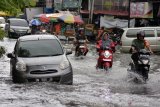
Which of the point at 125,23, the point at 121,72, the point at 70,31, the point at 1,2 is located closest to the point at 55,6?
the point at 70,31

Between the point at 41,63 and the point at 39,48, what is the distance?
1.31 metres

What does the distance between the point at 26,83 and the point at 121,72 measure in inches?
258

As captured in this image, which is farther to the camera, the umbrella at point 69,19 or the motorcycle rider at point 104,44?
the umbrella at point 69,19

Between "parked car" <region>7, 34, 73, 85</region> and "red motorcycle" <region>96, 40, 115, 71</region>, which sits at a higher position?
"parked car" <region>7, 34, 73, 85</region>

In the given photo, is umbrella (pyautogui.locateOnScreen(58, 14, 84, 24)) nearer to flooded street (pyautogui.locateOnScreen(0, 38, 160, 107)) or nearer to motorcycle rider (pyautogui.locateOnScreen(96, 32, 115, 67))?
motorcycle rider (pyautogui.locateOnScreen(96, 32, 115, 67))

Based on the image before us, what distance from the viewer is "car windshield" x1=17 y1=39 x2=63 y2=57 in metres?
14.9

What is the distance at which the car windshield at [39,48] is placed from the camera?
14.9 meters

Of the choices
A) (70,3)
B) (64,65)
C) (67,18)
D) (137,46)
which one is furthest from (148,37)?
(70,3)

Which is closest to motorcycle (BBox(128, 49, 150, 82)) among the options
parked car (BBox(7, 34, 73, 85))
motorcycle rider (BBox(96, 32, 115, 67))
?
parked car (BBox(7, 34, 73, 85))

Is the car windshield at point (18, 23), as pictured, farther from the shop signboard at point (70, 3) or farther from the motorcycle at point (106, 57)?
the motorcycle at point (106, 57)

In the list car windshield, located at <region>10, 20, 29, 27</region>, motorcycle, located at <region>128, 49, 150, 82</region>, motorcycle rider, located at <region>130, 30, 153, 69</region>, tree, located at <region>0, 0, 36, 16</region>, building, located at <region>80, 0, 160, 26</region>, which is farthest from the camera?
car windshield, located at <region>10, 20, 29, 27</region>

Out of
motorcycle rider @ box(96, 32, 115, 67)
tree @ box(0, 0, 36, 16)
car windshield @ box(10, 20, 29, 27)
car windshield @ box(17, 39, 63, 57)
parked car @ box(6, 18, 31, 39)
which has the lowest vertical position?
parked car @ box(6, 18, 31, 39)

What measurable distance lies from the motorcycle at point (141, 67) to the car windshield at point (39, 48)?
2.64 m

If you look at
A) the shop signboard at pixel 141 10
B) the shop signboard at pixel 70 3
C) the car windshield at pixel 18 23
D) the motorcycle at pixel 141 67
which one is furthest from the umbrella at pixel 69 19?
the motorcycle at pixel 141 67
